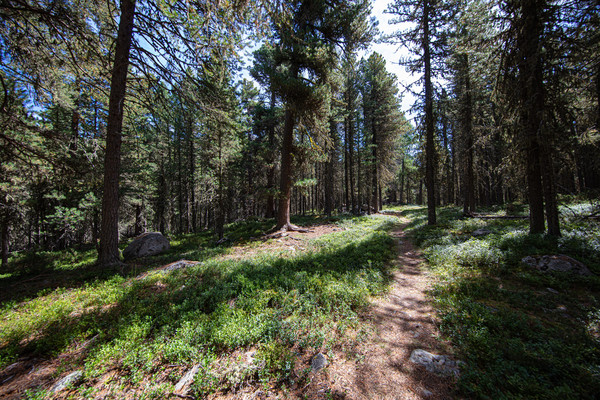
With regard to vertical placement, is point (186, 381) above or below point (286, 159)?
below

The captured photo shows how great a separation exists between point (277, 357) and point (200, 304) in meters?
2.36

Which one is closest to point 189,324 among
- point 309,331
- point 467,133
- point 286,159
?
point 309,331

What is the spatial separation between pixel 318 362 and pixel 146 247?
13096 mm

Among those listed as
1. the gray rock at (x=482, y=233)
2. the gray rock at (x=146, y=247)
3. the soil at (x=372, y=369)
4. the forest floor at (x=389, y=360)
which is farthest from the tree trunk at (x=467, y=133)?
the gray rock at (x=146, y=247)

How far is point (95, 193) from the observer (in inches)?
563

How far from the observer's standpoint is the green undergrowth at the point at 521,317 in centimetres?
257

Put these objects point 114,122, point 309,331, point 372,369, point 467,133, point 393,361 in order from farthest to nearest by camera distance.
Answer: point 467,133, point 114,122, point 309,331, point 393,361, point 372,369

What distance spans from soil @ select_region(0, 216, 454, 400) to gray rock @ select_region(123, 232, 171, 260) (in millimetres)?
9807

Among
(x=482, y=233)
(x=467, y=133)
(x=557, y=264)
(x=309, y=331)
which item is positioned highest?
(x=467, y=133)

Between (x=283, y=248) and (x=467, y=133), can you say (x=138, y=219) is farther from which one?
(x=467, y=133)

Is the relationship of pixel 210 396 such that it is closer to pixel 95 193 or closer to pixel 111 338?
pixel 111 338

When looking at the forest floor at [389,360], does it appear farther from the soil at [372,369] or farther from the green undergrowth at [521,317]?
the green undergrowth at [521,317]

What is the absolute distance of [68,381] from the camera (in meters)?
2.77

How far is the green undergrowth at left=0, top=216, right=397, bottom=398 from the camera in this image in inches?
116
